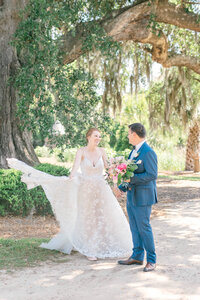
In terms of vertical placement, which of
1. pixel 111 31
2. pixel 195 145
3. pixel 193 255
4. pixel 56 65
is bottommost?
pixel 193 255

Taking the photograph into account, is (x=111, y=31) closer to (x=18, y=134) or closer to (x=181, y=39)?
(x=18, y=134)

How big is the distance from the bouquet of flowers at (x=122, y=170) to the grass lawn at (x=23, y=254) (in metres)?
1.51

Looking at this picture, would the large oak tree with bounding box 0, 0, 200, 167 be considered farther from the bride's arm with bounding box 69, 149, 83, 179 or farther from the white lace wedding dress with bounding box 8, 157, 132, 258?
the bride's arm with bounding box 69, 149, 83, 179

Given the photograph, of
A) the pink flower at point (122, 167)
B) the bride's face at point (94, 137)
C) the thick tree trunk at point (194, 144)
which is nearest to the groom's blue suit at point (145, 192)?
the pink flower at point (122, 167)

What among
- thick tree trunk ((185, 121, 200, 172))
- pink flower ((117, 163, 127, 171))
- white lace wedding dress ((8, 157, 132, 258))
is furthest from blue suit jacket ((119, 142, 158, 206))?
thick tree trunk ((185, 121, 200, 172))

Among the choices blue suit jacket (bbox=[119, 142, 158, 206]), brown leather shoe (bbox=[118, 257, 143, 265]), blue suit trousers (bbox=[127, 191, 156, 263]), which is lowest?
brown leather shoe (bbox=[118, 257, 143, 265])

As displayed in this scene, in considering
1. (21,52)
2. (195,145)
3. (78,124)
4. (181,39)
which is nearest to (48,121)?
(78,124)

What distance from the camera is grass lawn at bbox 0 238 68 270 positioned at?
4.95 m

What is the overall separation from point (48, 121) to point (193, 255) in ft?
11.9

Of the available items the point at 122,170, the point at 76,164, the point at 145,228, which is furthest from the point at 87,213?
the point at 122,170

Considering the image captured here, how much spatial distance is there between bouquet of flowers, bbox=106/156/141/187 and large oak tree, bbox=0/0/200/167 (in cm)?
418

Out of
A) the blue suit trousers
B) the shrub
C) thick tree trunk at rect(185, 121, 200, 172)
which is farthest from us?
thick tree trunk at rect(185, 121, 200, 172)

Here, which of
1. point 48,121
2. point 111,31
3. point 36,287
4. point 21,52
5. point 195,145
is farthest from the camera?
point 195,145

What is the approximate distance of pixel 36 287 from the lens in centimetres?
Result: 407
